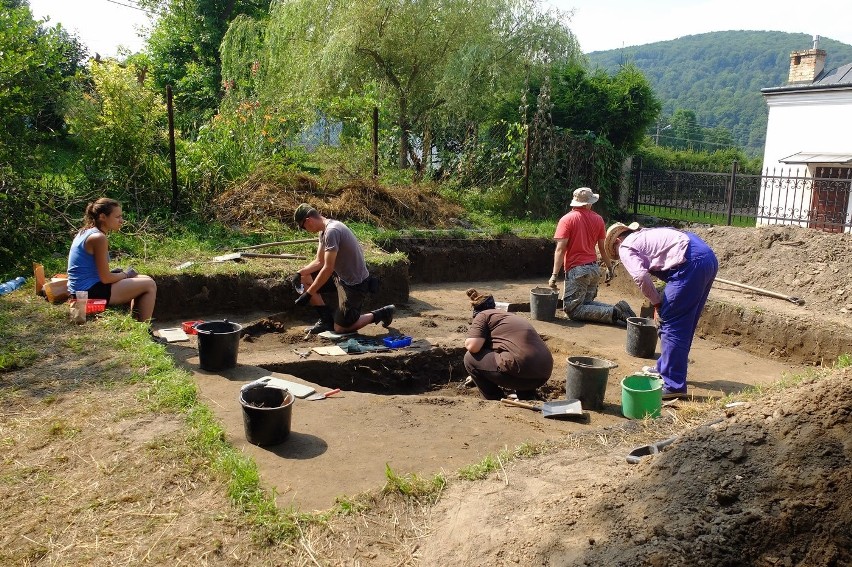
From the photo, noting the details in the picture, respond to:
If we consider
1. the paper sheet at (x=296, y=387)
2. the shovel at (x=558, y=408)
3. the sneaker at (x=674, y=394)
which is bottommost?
the sneaker at (x=674, y=394)

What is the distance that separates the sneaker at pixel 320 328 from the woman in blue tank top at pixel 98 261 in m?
1.90

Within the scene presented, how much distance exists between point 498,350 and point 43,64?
283 inches

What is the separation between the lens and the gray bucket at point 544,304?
8992 millimetres

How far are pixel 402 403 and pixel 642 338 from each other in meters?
3.24

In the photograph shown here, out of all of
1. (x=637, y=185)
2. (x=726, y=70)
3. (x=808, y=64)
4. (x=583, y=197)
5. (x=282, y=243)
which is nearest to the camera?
(x=583, y=197)

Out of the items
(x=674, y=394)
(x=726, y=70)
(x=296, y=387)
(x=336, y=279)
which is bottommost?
(x=674, y=394)

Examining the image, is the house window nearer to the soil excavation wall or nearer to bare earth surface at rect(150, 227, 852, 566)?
the soil excavation wall

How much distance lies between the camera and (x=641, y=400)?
18.1 feet

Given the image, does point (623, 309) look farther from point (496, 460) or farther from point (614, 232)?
→ point (496, 460)

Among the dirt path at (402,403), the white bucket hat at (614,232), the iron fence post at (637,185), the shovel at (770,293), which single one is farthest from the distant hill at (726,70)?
the white bucket hat at (614,232)

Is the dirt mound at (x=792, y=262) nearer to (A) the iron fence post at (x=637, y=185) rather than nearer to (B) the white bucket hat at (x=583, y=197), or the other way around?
(B) the white bucket hat at (x=583, y=197)

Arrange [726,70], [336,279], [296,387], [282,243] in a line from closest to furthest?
[296,387] → [336,279] → [282,243] → [726,70]

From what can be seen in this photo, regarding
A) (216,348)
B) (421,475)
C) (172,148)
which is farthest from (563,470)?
(172,148)

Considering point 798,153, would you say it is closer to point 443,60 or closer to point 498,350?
point 443,60
